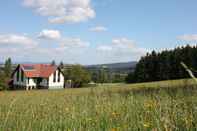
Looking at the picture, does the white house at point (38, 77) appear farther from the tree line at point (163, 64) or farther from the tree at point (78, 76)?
the tree line at point (163, 64)

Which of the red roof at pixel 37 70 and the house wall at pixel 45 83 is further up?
the red roof at pixel 37 70

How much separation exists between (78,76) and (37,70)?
11.2 m

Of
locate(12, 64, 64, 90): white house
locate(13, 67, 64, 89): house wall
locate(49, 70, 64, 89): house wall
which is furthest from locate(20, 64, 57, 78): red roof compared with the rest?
locate(49, 70, 64, 89): house wall

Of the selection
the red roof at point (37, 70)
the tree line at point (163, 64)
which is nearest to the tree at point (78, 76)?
the red roof at point (37, 70)

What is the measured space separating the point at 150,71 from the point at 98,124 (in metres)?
81.8

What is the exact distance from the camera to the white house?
71275mm

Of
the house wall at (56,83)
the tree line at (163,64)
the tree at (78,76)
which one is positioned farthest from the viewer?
the tree at (78,76)

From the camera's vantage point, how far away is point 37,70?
7362 cm

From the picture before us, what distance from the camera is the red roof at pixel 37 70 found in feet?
234

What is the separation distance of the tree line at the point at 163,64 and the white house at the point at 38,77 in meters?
20.1

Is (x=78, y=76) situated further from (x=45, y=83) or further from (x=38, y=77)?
(x=38, y=77)

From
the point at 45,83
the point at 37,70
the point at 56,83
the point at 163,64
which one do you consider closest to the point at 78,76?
the point at 56,83

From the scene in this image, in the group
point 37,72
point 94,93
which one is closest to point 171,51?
point 37,72

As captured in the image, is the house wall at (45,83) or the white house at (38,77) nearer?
the white house at (38,77)
